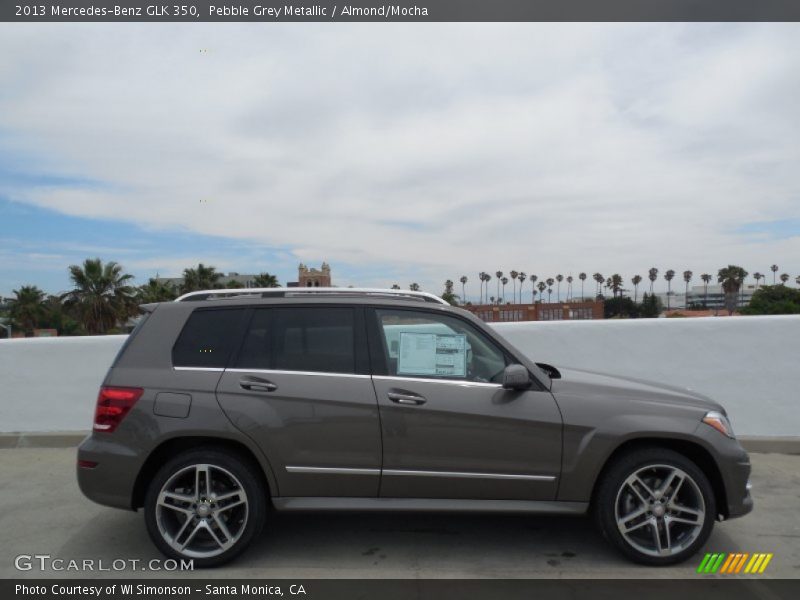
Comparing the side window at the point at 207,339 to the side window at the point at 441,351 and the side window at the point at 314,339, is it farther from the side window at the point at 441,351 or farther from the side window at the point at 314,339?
the side window at the point at 441,351

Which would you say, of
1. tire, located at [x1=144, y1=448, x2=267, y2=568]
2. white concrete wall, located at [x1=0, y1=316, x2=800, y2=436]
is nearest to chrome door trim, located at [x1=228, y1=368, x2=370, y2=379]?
tire, located at [x1=144, y1=448, x2=267, y2=568]

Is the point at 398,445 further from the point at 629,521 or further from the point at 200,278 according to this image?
the point at 200,278

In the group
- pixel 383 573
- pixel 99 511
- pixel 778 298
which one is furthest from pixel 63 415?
pixel 778 298

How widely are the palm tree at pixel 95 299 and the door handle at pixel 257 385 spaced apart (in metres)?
44.5

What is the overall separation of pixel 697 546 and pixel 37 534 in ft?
15.1

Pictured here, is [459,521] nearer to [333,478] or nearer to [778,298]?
[333,478]

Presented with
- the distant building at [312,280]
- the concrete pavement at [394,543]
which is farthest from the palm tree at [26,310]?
the concrete pavement at [394,543]

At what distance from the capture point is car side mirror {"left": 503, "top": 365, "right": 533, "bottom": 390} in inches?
158

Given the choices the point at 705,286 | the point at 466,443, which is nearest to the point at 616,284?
the point at 705,286

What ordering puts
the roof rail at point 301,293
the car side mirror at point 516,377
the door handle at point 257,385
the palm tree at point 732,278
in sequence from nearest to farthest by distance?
the car side mirror at point 516,377
the door handle at point 257,385
the roof rail at point 301,293
the palm tree at point 732,278

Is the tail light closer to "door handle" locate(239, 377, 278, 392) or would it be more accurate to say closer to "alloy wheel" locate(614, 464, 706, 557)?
"door handle" locate(239, 377, 278, 392)

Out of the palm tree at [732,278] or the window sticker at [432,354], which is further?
the palm tree at [732,278]

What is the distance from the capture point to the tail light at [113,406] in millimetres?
4086

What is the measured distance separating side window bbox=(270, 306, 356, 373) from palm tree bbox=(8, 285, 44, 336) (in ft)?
187
